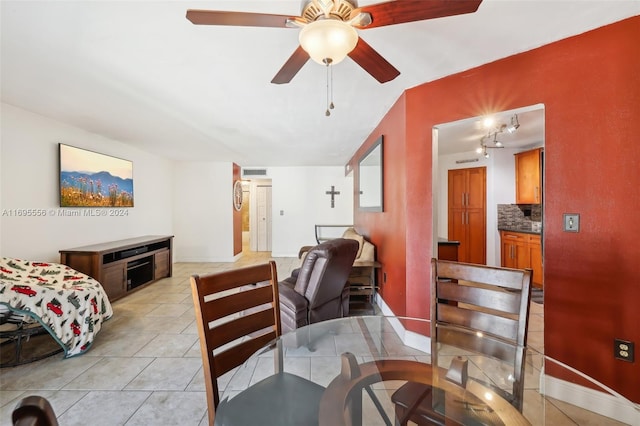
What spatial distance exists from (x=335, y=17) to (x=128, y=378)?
105 inches

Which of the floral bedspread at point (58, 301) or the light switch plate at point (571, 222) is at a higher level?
the light switch plate at point (571, 222)

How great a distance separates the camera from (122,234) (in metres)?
4.30

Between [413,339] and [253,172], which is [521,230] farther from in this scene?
[253,172]

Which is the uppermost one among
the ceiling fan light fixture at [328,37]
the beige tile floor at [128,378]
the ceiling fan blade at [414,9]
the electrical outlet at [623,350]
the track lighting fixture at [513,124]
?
the track lighting fixture at [513,124]

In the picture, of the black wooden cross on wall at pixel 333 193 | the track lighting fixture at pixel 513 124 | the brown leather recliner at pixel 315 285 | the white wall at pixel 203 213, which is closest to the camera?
the brown leather recliner at pixel 315 285

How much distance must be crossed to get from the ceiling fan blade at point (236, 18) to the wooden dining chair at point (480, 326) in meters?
1.44

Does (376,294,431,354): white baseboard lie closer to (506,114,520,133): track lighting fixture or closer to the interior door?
(506,114,520,133): track lighting fixture

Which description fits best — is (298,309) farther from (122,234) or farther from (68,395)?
(122,234)

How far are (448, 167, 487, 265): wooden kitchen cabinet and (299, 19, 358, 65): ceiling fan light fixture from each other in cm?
461

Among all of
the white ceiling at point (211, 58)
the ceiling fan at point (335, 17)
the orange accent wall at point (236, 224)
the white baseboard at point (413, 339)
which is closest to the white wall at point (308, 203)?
the orange accent wall at point (236, 224)

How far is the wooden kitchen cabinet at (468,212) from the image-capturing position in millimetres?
4789

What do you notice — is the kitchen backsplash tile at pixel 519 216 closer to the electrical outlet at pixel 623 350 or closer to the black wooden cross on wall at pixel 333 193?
the electrical outlet at pixel 623 350

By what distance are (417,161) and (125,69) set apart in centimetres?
250

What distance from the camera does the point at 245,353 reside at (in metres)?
1.23
